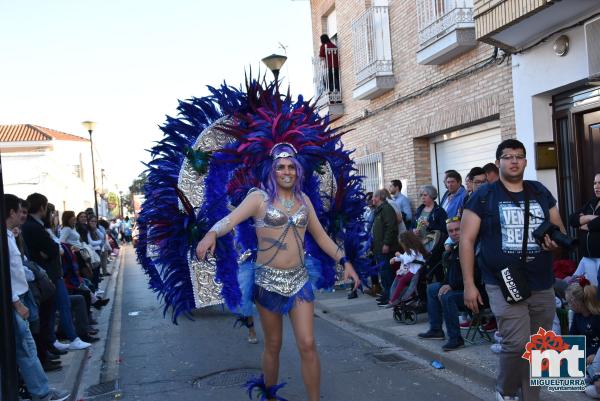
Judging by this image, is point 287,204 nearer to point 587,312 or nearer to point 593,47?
point 587,312

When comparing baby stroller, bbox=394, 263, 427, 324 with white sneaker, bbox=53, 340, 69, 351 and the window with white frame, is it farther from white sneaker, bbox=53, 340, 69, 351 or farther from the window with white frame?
the window with white frame

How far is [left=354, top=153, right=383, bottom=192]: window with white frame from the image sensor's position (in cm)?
1387

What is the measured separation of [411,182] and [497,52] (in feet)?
12.5

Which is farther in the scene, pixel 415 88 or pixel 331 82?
pixel 331 82

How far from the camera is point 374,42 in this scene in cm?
1282

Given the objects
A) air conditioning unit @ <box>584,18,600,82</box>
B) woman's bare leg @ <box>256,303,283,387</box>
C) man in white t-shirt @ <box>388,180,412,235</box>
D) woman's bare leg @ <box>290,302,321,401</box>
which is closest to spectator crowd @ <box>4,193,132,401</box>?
woman's bare leg @ <box>256,303,283,387</box>

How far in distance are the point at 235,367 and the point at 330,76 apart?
1097 centimetres

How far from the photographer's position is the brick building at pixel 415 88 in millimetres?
9594

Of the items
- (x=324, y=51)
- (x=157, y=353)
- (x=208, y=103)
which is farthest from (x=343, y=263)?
(x=324, y=51)

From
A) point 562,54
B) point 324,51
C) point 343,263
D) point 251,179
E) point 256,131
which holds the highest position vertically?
point 324,51

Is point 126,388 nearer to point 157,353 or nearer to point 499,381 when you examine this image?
point 157,353

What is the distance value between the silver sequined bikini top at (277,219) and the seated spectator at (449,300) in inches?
107

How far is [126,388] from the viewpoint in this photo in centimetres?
593

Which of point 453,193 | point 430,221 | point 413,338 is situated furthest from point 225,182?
point 453,193
